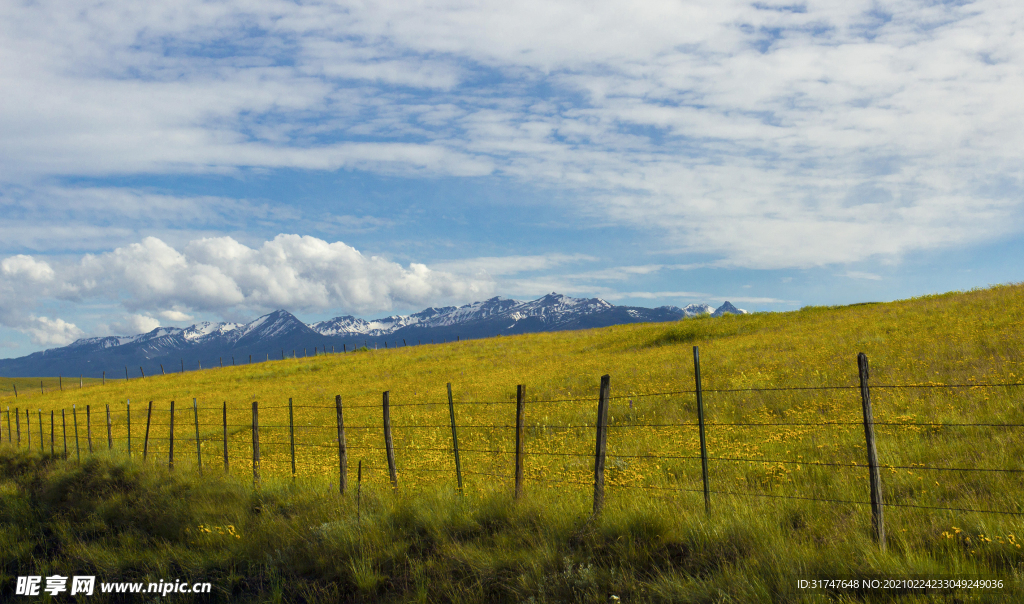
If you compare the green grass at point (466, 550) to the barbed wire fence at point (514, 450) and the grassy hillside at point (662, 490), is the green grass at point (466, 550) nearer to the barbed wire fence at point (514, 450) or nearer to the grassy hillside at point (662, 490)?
the grassy hillside at point (662, 490)

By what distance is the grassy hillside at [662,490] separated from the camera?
6301 millimetres

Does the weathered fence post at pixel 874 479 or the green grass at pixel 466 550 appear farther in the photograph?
the weathered fence post at pixel 874 479

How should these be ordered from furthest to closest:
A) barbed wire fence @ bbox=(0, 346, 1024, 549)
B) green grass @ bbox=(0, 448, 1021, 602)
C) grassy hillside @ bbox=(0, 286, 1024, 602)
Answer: barbed wire fence @ bbox=(0, 346, 1024, 549) → grassy hillside @ bbox=(0, 286, 1024, 602) → green grass @ bbox=(0, 448, 1021, 602)

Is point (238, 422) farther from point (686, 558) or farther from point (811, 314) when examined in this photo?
point (811, 314)

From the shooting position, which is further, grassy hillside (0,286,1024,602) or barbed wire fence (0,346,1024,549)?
barbed wire fence (0,346,1024,549)

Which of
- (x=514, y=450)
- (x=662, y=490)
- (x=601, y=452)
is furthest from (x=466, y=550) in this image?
(x=514, y=450)

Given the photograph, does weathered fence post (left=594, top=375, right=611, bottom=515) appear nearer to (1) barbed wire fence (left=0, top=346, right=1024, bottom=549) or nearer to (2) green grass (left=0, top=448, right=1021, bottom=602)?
(1) barbed wire fence (left=0, top=346, right=1024, bottom=549)

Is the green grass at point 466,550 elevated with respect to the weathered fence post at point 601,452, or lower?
lower

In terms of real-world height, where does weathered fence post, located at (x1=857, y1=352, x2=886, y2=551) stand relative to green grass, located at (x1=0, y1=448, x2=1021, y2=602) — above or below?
above

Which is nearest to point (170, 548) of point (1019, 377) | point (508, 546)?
point (508, 546)

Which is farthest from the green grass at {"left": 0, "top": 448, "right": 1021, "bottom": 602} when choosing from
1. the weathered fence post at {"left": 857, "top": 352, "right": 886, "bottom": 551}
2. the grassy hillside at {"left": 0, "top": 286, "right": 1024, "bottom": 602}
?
the weathered fence post at {"left": 857, "top": 352, "right": 886, "bottom": 551}

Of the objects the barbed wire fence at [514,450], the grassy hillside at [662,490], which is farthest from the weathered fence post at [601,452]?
the grassy hillside at [662,490]

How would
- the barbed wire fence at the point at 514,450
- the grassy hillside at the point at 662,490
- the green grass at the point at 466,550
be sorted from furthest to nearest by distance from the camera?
1. the barbed wire fence at the point at 514,450
2. the grassy hillside at the point at 662,490
3. the green grass at the point at 466,550

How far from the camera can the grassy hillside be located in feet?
20.7
